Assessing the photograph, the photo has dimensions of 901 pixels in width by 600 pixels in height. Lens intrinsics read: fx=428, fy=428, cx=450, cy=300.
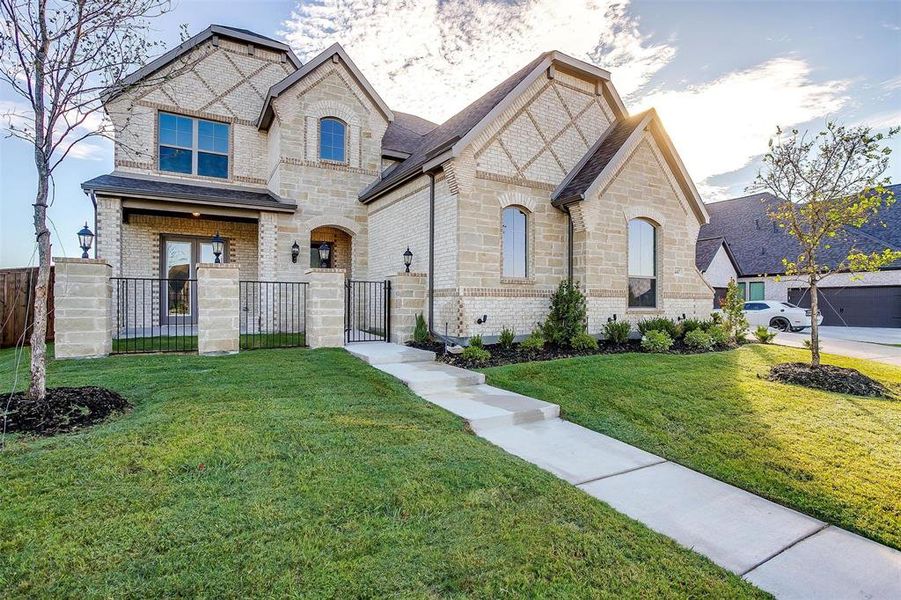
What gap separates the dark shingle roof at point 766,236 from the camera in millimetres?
22781

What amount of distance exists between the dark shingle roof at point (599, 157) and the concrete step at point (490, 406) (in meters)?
5.65

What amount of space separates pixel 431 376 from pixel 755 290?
27.6 m

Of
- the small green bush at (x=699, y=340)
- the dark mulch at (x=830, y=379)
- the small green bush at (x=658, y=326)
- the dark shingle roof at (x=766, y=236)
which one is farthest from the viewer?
the dark shingle roof at (x=766, y=236)

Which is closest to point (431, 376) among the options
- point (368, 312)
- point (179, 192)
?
point (368, 312)

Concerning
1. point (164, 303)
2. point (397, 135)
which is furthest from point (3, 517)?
point (397, 135)

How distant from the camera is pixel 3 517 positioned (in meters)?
2.72

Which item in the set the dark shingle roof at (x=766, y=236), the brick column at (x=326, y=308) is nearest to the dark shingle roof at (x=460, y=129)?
the brick column at (x=326, y=308)

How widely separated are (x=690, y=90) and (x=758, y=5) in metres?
3.31

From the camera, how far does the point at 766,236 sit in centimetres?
2786

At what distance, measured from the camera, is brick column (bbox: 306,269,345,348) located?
9227 mm

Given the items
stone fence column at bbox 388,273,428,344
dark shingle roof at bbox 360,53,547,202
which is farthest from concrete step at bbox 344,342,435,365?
dark shingle roof at bbox 360,53,547,202

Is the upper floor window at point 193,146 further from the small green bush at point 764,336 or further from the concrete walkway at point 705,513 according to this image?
the small green bush at point 764,336

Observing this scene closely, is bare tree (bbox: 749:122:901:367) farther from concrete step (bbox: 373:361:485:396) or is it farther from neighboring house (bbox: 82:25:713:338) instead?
concrete step (bbox: 373:361:485:396)

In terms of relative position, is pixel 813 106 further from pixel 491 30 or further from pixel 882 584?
pixel 882 584
